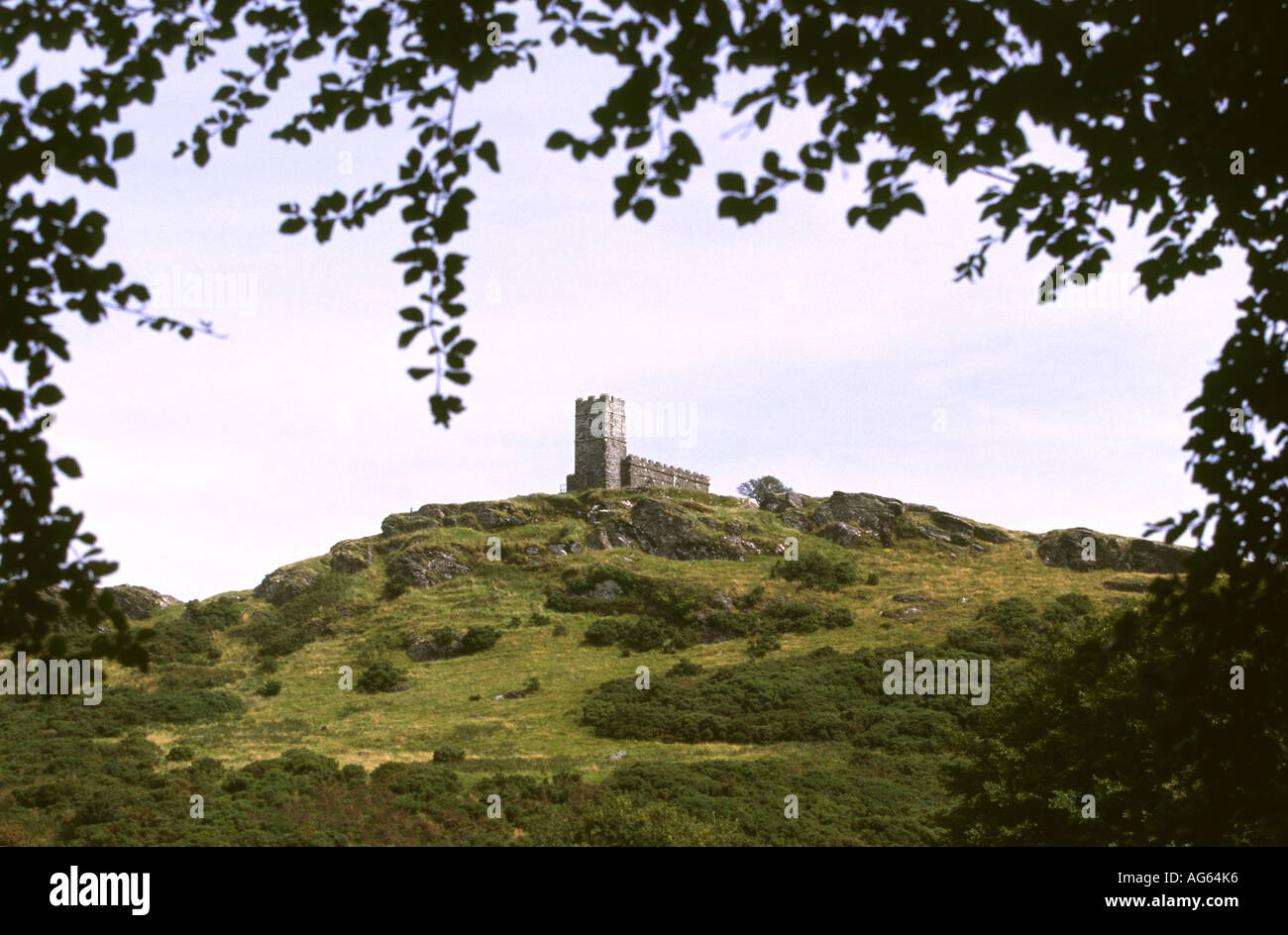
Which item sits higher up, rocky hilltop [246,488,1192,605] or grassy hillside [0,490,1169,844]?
rocky hilltop [246,488,1192,605]

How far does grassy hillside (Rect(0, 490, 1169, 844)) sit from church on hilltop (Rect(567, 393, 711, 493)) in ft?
12.0

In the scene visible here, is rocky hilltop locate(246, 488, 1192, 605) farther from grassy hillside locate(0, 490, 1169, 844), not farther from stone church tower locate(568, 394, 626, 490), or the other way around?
stone church tower locate(568, 394, 626, 490)

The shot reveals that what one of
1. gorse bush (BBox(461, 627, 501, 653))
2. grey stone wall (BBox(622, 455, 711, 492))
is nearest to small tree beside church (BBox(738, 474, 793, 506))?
→ grey stone wall (BBox(622, 455, 711, 492))

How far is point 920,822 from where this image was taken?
87.9ft

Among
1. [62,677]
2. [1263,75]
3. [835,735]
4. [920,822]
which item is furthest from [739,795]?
[62,677]

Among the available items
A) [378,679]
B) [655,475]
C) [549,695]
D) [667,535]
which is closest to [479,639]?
[378,679]

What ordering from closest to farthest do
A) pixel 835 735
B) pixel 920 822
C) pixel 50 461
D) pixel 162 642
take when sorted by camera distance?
pixel 50 461, pixel 920 822, pixel 835 735, pixel 162 642

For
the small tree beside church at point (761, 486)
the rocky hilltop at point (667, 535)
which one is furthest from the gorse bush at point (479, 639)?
the small tree beside church at point (761, 486)

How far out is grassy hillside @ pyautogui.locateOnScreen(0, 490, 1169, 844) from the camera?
28.0 meters

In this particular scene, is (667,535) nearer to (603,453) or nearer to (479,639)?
(603,453)

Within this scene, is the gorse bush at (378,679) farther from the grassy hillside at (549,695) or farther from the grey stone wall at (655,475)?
the grey stone wall at (655,475)
